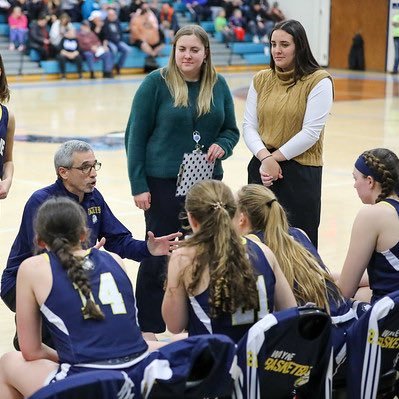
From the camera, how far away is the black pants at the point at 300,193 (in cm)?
478

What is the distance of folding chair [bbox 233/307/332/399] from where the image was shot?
293cm

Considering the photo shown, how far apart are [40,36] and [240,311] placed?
1765 cm

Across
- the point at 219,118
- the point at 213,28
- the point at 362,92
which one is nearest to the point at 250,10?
the point at 213,28

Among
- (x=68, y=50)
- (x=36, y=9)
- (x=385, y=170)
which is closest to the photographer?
(x=385, y=170)

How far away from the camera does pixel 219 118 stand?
470 cm

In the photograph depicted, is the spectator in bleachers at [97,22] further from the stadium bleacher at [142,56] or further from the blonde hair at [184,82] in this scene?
the blonde hair at [184,82]

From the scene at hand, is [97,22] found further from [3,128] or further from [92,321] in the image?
[92,321]

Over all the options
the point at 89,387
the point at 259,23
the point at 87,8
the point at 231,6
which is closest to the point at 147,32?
the point at 87,8

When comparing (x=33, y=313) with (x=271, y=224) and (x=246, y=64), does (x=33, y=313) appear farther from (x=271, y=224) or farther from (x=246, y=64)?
(x=246, y=64)

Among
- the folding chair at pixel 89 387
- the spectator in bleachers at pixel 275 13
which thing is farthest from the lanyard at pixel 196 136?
the spectator in bleachers at pixel 275 13

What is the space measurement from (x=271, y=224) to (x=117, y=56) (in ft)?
60.7

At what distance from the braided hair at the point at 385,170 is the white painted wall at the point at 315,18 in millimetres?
22275

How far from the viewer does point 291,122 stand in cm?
473

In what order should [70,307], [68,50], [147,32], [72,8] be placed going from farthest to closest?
[147,32], [72,8], [68,50], [70,307]
